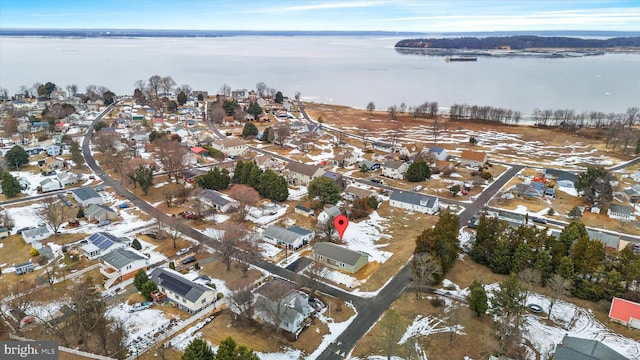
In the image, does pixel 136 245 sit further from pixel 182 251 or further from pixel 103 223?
pixel 103 223

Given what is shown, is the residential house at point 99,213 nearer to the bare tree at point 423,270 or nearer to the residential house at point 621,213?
the bare tree at point 423,270

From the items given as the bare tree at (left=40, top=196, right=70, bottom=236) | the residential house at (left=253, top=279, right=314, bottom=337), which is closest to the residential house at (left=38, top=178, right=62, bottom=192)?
the bare tree at (left=40, top=196, right=70, bottom=236)

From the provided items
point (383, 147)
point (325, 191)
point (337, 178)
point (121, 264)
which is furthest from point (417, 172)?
point (121, 264)

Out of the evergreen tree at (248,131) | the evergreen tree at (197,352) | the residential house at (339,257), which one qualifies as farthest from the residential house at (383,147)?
the evergreen tree at (197,352)

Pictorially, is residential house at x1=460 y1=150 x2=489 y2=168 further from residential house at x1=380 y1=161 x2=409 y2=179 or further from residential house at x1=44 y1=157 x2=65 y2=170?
residential house at x1=44 y1=157 x2=65 y2=170

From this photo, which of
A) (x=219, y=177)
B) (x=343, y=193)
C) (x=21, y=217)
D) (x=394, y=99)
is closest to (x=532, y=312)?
(x=343, y=193)

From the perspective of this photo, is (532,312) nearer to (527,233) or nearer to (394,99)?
(527,233)

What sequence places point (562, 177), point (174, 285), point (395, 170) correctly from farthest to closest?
point (395, 170) → point (562, 177) → point (174, 285)
